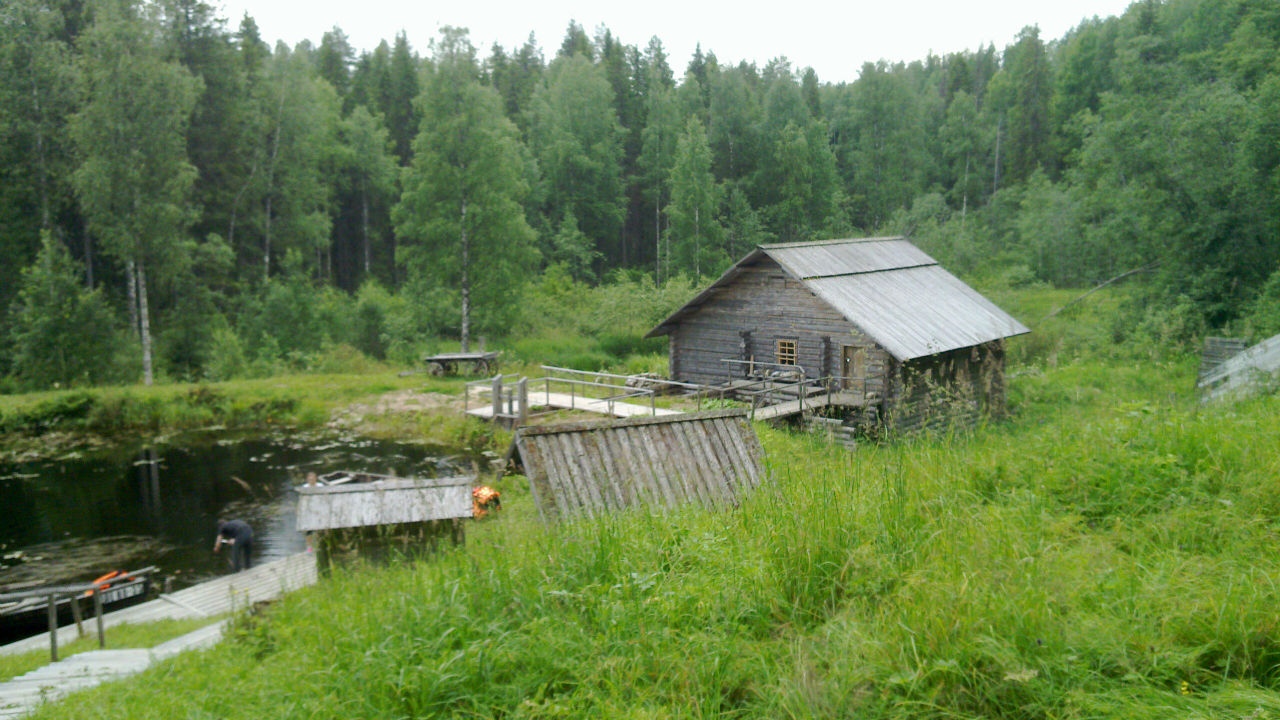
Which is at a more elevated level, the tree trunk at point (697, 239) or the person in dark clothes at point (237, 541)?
the tree trunk at point (697, 239)

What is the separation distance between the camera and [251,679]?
5.53 meters

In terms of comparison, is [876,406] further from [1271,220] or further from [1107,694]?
[1107,694]

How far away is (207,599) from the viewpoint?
1290 centimetres

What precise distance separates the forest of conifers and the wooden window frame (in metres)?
12.2

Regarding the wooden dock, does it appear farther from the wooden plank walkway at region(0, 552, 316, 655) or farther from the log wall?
the log wall

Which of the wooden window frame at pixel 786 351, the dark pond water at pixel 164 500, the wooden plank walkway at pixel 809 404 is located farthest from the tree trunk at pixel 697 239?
the dark pond water at pixel 164 500

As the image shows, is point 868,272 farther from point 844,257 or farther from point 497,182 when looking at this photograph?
point 497,182

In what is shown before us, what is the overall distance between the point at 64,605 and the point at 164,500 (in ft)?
23.5

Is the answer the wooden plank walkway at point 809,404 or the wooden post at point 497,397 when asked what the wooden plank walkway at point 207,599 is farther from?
the wooden plank walkway at point 809,404

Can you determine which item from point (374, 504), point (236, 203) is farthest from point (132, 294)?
point (374, 504)

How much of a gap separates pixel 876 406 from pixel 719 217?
30.5 m

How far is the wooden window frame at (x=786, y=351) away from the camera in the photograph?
23.3 metres

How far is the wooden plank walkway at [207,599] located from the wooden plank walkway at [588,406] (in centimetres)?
900

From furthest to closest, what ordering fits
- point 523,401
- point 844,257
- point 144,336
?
point 144,336, point 844,257, point 523,401
